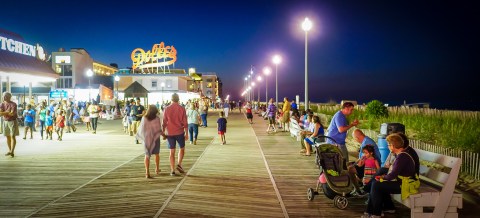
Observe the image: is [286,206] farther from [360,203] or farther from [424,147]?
[424,147]

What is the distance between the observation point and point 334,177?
23.2 feet

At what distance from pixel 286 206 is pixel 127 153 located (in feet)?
27.6

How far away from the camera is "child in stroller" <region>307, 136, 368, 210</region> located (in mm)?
6938

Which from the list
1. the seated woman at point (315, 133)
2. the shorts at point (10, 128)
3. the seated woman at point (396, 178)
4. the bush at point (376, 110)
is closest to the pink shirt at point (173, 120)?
the seated woman at point (315, 133)

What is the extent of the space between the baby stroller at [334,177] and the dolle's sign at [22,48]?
1654cm

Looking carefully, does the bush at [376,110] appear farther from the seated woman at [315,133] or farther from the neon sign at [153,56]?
the neon sign at [153,56]

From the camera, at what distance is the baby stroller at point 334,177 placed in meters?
6.94

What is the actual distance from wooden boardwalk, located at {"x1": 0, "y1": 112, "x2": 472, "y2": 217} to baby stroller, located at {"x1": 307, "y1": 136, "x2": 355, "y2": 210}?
0.18 metres

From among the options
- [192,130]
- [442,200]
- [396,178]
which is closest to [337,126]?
[396,178]

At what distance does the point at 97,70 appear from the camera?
111m

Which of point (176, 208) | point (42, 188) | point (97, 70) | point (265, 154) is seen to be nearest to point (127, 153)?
point (265, 154)

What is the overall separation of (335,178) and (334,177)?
0.02 m

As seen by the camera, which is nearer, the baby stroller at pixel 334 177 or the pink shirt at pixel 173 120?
the baby stroller at pixel 334 177

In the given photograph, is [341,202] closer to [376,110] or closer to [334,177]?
[334,177]
